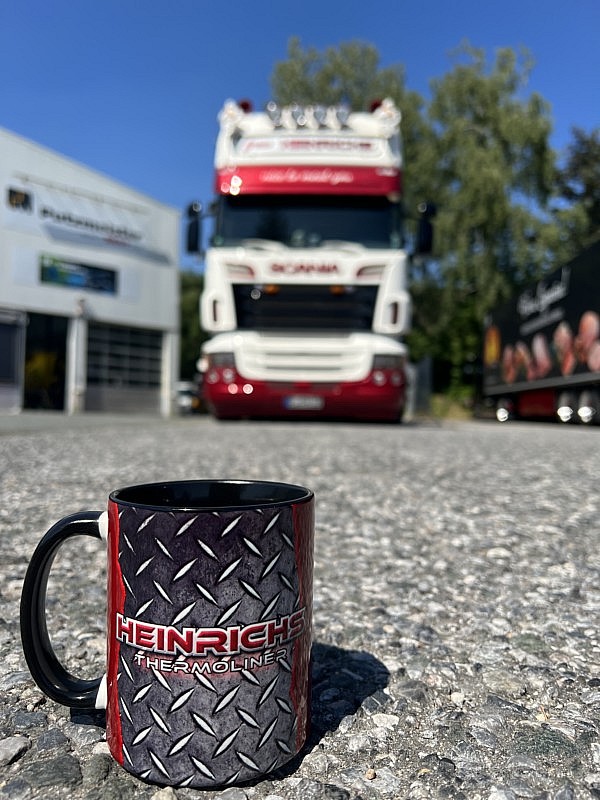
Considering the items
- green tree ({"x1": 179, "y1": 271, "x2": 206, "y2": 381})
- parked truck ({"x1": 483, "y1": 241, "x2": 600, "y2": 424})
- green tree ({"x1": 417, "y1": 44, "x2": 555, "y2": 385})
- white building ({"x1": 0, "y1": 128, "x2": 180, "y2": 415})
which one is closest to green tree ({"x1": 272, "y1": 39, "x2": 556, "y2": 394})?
green tree ({"x1": 417, "y1": 44, "x2": 555, "y2": 385})

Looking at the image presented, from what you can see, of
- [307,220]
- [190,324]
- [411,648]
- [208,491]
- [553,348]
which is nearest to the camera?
[208,491]

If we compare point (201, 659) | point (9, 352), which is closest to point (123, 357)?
point (9, 352)

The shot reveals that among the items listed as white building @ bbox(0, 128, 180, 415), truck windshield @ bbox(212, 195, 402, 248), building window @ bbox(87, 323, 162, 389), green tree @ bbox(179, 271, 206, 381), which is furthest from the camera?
green tree @ bbox(179, 271, 206, 381)

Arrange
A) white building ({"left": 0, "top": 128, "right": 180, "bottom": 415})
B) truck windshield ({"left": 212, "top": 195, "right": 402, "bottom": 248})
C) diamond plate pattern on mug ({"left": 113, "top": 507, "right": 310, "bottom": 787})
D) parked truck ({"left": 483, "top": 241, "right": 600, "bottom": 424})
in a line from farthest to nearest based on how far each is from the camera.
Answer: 1. white building ({"left": 0, "top": 128, "right": 180, "bottom": 415})
2. parked truck ({"left": 483, "top": 241, "right": 600, "bottom": 424})
3. truck windshield ({"left": 212, "top": 195, "right": 402, "bottom": 248})
4. diamond plate pattern on mug ({"left": 113, "top": 507, "right": 310, "bottom": 787})

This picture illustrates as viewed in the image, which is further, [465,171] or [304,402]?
[465,171]

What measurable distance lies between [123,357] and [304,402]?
15.3 m

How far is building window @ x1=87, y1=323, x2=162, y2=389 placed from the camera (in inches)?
805

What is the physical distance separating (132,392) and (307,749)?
21.3 meters

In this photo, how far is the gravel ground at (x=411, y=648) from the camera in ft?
2.81

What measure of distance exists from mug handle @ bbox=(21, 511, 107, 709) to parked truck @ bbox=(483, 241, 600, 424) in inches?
448

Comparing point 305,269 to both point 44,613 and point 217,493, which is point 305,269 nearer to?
point 217,493

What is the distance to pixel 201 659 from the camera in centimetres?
76

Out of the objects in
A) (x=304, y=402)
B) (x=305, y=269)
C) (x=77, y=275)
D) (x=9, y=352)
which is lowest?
(x=304, y=402)

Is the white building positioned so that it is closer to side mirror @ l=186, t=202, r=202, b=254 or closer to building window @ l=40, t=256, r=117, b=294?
building window @ l=40, t=256, r=117, b=294
